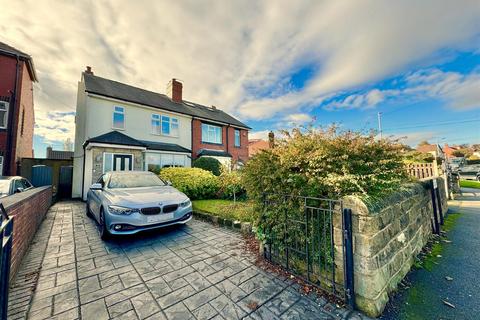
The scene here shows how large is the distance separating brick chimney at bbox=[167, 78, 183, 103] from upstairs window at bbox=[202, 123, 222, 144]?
3.59m

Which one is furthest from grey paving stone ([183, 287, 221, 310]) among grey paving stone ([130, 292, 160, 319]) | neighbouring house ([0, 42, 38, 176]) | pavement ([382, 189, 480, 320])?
neighbouring house ([0, 42, 38, 176])

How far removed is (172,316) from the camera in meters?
2.02

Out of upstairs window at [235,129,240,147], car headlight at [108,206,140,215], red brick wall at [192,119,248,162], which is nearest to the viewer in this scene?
car headlight at [108,206,140,215]

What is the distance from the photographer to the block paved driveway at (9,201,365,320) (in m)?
2.08

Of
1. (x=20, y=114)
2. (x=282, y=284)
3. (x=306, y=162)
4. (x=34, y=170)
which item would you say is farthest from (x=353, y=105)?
(x=20, y=114)

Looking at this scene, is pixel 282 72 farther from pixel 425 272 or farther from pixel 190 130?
pixel 190 130

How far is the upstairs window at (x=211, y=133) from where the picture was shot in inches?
675

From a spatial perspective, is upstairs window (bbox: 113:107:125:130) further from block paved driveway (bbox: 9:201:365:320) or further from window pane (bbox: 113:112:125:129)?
block paved driveway (bbox: 9:201:365:320)

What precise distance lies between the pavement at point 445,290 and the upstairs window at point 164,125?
14673 millimetres

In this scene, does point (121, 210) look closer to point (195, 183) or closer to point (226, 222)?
point (226, 222)

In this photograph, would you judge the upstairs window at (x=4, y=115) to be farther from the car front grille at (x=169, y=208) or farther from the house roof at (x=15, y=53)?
the car front grille at (x=169, y=208)

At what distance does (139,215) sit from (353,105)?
50.0 ft

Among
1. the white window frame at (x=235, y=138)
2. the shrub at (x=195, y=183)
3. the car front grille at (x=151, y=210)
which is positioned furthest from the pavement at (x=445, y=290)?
the white window frame at (x=235, y=138)

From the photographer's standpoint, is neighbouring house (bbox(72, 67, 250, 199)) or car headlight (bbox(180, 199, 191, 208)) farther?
neighbouring house (bbox(72, 67, 250, 199))
